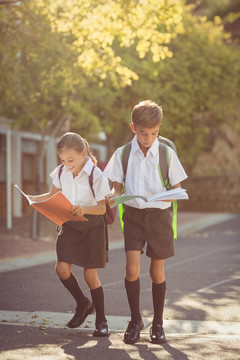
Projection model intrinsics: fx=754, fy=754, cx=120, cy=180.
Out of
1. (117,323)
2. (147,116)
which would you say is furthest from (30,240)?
(147,116)

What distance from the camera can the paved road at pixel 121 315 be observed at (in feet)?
17.4

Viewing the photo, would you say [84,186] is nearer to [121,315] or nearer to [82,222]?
[82,222]

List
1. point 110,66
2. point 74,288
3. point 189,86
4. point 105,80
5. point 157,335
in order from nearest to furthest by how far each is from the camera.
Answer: point 157,335 → point 74,288 → point 110,66 → point 105,80 → point 189,86

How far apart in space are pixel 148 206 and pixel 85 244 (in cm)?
58

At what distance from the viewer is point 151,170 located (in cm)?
559

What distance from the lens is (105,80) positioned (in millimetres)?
20938

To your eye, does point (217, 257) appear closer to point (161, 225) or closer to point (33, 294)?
point (33, 294)

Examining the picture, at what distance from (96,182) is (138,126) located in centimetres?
53

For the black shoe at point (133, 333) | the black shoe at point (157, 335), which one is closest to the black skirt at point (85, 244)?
the black shoe at point (133, 333)

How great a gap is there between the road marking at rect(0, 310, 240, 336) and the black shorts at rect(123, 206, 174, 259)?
0.83m

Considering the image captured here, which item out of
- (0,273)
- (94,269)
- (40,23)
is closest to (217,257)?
(0,273)

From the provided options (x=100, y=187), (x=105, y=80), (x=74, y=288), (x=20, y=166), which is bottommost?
(x=74, y=288)

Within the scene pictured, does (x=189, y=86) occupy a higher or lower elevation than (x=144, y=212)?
higher

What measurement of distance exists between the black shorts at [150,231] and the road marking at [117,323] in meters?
0.83
